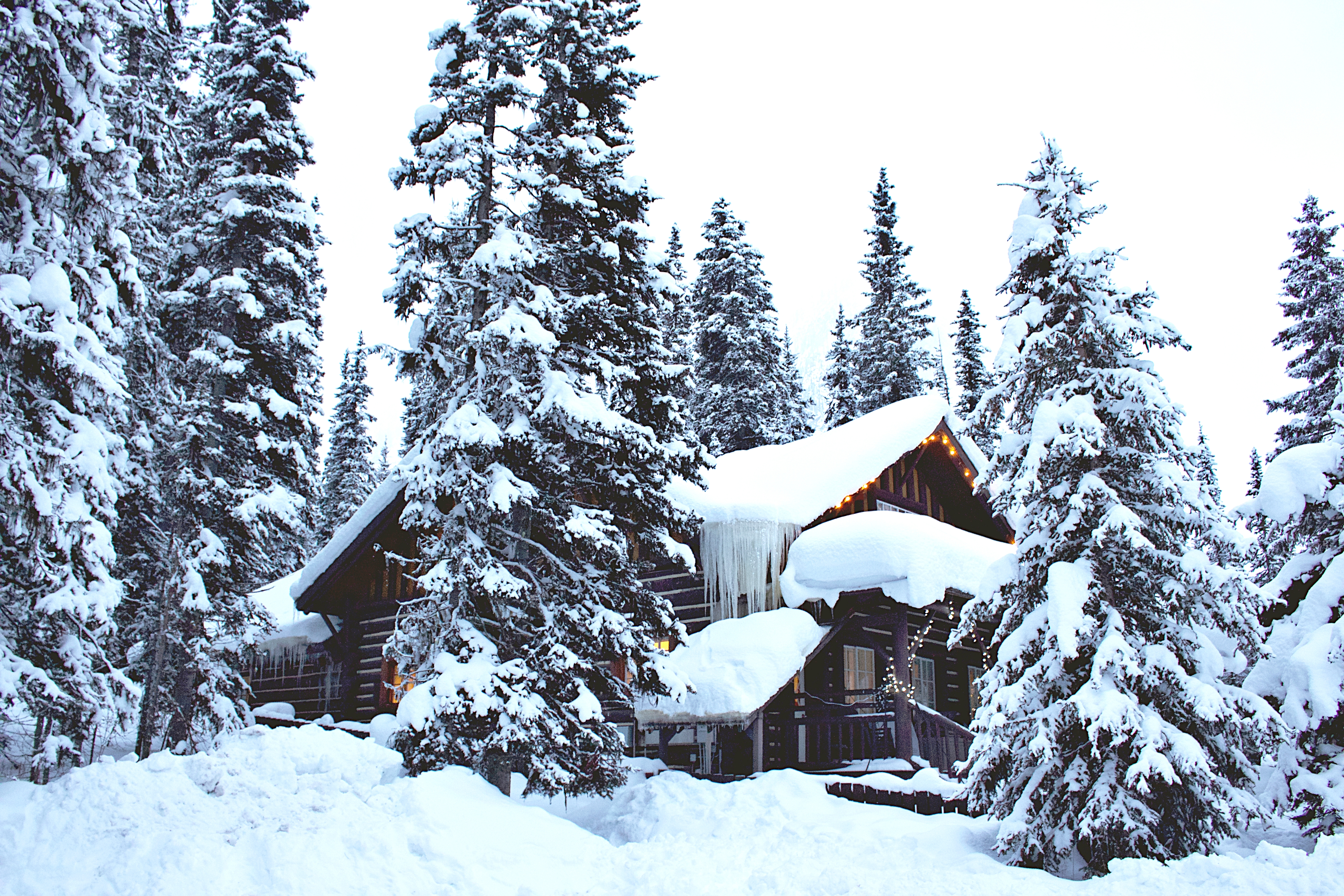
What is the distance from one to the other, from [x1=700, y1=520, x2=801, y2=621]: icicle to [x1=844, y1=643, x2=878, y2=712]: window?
2645mm

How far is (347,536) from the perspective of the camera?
20312 mm

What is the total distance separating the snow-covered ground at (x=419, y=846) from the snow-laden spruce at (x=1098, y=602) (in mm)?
816

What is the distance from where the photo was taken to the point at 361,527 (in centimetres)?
2025

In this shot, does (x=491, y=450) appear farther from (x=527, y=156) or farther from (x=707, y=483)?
(x=707, y=483)

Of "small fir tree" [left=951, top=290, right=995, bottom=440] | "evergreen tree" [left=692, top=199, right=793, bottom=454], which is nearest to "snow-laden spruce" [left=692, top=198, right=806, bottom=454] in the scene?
"evergreen tree" [left=692, top=199, right=793, bottom=454]

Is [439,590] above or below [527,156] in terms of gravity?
below

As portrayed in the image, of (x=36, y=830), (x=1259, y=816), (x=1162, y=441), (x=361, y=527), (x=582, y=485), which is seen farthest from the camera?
(x=361, y=527)

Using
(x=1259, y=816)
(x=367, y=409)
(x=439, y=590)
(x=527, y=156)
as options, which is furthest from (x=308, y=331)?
(x=367, y=409)

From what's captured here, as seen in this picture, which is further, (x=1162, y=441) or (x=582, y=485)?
(x=582, y=485)

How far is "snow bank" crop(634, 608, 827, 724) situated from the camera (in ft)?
47.1

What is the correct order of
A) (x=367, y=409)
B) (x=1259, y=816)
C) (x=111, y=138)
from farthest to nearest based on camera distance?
(x=367, y=409), (x=111, y=138), (x=1259, y=816)

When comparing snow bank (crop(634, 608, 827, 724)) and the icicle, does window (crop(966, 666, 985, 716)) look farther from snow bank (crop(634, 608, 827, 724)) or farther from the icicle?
snow bank (crop(634, 608, 827, 724))

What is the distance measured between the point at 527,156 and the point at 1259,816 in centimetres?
1286

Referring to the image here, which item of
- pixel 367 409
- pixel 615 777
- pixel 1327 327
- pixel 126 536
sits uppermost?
pixel 367 409
